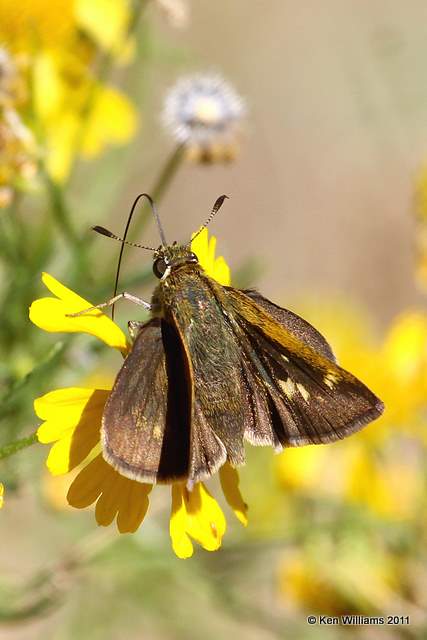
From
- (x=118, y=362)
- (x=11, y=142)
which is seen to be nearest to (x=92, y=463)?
(x=11, y=142)

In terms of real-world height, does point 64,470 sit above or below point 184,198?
below

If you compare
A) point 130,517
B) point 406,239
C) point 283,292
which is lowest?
point 130,517

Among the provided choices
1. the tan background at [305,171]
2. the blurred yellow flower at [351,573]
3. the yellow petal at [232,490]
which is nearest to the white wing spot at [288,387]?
the yellow petal at [232,490]

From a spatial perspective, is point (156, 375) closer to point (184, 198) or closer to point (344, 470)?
point (344, 470)

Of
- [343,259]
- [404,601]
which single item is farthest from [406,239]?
[404,601]

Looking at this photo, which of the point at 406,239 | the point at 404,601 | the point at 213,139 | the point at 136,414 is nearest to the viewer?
the point at 136,414

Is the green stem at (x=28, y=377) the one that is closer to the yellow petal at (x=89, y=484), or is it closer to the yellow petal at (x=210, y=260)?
the yellow petal at (x=89, y=484)

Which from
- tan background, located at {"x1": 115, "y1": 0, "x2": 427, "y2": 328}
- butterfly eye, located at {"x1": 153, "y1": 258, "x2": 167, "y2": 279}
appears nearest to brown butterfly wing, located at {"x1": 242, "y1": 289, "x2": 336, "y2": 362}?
butterfly eye, located at {"x1": 153, "y1": 258, "x2": 167, "y2": 279}

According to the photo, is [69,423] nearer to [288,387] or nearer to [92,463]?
[92,463]
